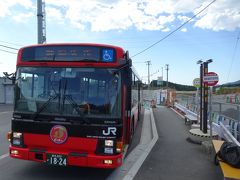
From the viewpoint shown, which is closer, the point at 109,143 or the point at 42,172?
the point at 109,143

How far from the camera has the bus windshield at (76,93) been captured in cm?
571

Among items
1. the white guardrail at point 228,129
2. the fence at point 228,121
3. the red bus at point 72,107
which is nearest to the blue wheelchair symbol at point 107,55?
the red bus at point 72,107

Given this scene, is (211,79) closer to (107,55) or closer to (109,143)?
(107,55)

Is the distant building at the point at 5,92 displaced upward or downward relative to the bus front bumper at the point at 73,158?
upward

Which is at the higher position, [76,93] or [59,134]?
[76,93]

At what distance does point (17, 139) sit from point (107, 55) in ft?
8.64

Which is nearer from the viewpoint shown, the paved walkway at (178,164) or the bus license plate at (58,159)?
the bus license plate at (58,159)

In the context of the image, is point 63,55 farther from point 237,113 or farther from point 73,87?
point 237,113

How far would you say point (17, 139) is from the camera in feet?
19.8

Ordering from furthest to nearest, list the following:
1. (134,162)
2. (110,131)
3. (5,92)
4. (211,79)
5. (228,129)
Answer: (5,92), (228,129), (211,79), (134,162), (110,131)

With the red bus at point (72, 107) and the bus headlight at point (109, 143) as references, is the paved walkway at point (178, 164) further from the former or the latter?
the red bus at point (72, 107)

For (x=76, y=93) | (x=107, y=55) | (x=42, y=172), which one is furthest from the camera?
(x=42, y=172)

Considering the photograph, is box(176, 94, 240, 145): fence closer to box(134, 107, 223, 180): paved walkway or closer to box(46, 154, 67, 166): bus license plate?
box(134, 107, 223, 180): paved walkway

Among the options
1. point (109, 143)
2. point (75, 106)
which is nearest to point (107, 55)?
point (75, 106)
